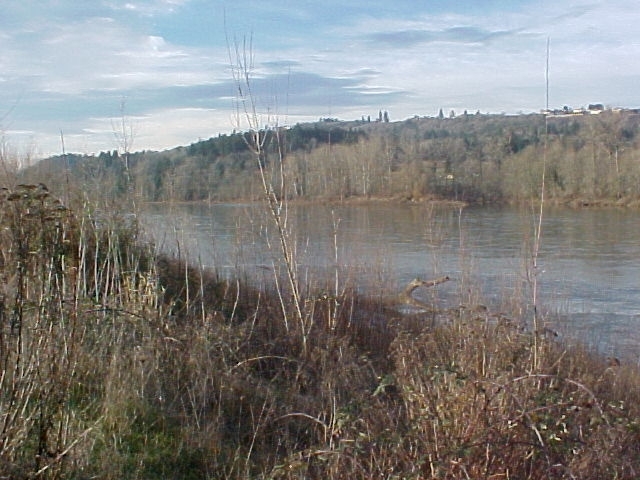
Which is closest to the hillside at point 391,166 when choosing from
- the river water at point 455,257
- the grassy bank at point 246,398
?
the river water at point 455,257

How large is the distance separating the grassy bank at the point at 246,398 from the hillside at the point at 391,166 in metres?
1.72

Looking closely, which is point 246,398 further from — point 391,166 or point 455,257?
point 391,166

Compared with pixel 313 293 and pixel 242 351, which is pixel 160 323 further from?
pixel 313 293

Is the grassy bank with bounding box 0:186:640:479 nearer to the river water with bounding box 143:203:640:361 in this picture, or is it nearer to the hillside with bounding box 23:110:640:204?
the hillside with bounding box 23:110:640:204

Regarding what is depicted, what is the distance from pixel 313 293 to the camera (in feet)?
32.8

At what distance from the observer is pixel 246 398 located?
19.1 ft

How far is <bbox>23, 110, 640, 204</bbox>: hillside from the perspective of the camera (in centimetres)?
977

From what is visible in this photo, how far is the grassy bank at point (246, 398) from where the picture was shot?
130 inches

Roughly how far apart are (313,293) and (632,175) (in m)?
37.6

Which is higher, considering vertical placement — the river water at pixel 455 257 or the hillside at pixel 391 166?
the hillside at pixel 391 166

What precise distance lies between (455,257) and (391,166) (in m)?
15.2

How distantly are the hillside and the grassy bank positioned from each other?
1718 mm

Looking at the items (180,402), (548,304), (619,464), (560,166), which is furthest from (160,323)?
(560,166)

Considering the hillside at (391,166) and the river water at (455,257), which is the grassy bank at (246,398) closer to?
the hillside at (391,166)
